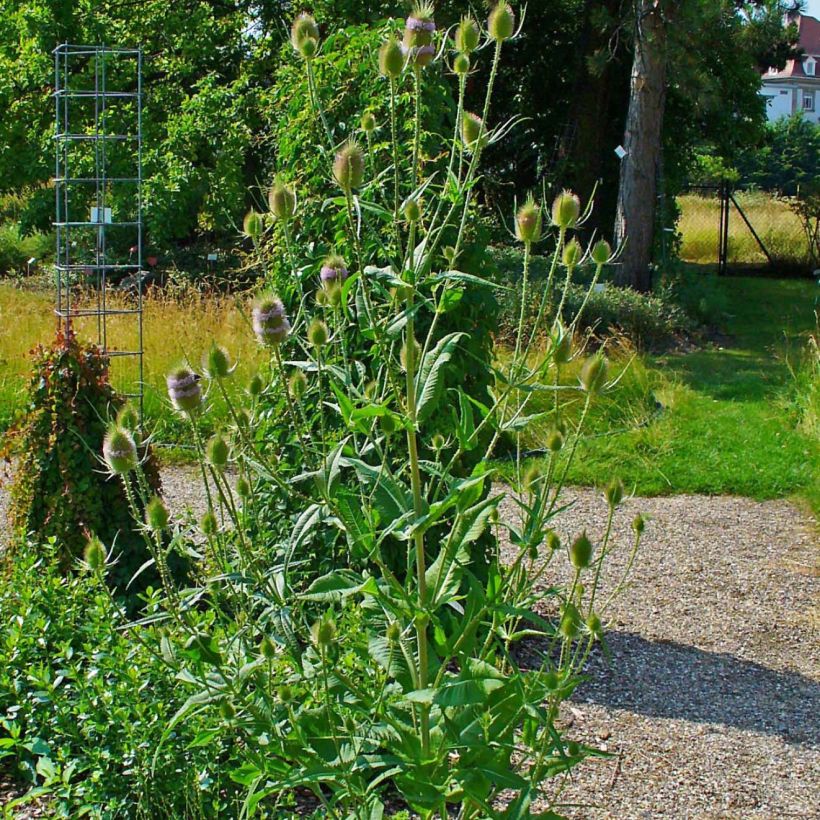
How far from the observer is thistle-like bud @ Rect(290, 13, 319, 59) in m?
2.34

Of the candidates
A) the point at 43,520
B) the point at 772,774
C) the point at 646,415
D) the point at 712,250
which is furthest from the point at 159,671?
the point at 712,250

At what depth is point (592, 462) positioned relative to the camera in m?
7.01

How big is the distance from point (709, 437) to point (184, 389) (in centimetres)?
605

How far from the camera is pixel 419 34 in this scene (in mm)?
2201

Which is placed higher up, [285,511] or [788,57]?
[788,57]

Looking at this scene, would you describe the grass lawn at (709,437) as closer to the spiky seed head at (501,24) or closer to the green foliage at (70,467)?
the green foliage at (70,467)

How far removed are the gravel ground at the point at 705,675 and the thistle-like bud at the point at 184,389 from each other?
37.5 inches

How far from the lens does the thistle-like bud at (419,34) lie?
2195 millimetres

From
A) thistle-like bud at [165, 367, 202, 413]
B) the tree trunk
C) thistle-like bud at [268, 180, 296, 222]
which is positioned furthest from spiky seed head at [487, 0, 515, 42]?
the tree trunk

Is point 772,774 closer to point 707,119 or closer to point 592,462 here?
point 592,462

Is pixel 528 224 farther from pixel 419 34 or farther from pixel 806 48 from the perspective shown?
pixel 806 48

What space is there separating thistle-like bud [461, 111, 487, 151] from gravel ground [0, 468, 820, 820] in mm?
1052

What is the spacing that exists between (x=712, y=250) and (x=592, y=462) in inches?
536

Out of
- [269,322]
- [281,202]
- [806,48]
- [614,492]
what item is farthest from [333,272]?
[806,48]
